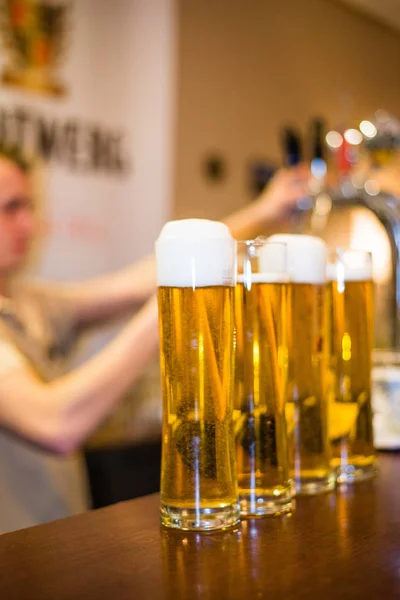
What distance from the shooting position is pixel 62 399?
4.31 ft

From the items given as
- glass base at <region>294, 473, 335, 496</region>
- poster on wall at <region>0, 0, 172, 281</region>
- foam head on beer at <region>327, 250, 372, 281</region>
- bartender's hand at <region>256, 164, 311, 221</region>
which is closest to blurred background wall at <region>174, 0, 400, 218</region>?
poster on wall at <region>0, 0, 172, 281</region>

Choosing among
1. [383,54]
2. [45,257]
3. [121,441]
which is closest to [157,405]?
[121,441]

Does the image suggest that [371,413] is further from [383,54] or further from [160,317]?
[383,54]

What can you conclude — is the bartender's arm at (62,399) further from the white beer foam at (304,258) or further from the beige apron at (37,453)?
the white beer foam at (304,258)

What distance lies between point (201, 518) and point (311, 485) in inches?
7.3

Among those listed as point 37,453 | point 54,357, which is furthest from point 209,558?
point 54,357

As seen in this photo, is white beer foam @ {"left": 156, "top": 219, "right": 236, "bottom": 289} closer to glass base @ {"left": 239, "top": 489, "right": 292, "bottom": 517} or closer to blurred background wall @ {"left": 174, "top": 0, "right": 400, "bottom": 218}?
glass base @ {"left": 239, "top": 489, "right": 292, "bottom": 517}

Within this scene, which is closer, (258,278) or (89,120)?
(258,278)

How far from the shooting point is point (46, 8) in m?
2.89

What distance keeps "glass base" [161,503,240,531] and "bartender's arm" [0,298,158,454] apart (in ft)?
1.99

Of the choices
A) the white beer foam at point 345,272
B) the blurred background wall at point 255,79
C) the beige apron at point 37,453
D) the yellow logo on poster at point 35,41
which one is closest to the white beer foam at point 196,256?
the white beer foam at point 345,272

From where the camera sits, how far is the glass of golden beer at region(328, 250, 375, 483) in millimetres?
894

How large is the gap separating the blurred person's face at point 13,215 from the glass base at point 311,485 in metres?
1.16

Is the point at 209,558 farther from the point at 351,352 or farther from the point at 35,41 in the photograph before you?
the point at 35,41
